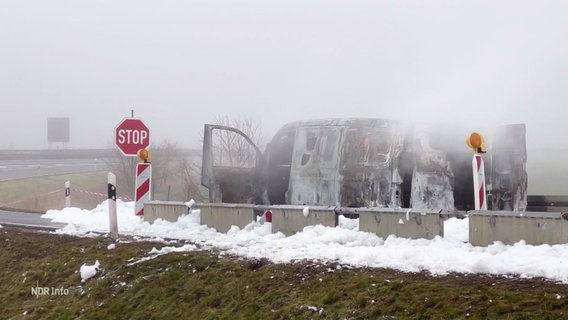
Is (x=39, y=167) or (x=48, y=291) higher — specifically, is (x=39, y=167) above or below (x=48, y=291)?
above

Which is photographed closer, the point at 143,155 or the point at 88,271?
the point at 88,271

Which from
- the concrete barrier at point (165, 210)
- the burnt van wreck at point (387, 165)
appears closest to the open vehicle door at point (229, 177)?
the burnt van wreck at point (387, 165)

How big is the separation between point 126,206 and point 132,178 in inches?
463

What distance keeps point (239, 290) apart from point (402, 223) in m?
2.00

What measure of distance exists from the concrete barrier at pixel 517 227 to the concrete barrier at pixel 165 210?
453 cm

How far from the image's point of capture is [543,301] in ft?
12.6

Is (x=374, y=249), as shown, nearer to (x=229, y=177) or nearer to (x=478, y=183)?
(x=478, y=183)

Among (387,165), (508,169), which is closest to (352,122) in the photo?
(387,165)

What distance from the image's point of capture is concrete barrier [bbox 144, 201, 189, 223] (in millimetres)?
8875

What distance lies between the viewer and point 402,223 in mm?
6246

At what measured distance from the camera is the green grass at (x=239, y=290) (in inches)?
159

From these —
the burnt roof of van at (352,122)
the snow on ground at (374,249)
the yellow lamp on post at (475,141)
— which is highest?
the burnt roof of van at (352,122)

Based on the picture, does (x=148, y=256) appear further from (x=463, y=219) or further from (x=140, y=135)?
(x=140, y=135)

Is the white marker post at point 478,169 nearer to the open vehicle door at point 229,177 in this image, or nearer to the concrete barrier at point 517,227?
the concrete barrier at point 517,227
